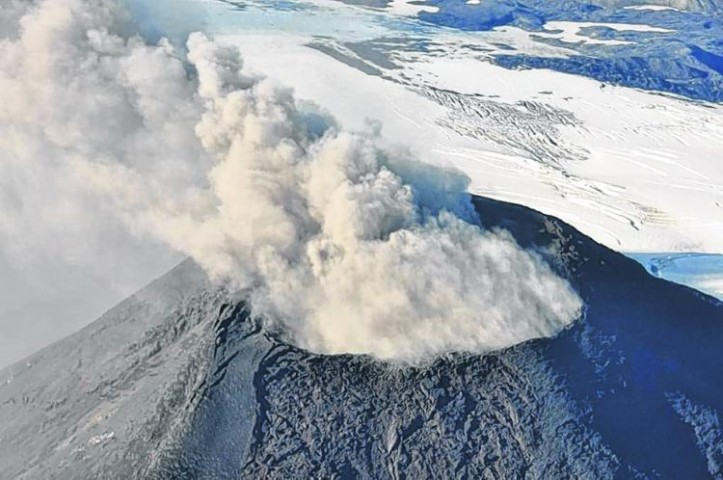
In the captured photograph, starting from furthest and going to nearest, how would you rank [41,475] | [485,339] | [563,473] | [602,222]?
[602,222] → [485,339] → [41,475] → [563,473]

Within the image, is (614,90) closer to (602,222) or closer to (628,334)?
(602,222)

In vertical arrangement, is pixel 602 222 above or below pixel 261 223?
below

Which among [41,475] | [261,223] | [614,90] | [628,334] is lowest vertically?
[614,90]

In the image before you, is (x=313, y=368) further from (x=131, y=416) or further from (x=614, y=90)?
(x=614, y=90)

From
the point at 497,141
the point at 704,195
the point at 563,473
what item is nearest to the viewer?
the point at 563,473

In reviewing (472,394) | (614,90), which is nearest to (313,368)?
(472,394)

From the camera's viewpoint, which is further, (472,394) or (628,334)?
(628,334)
